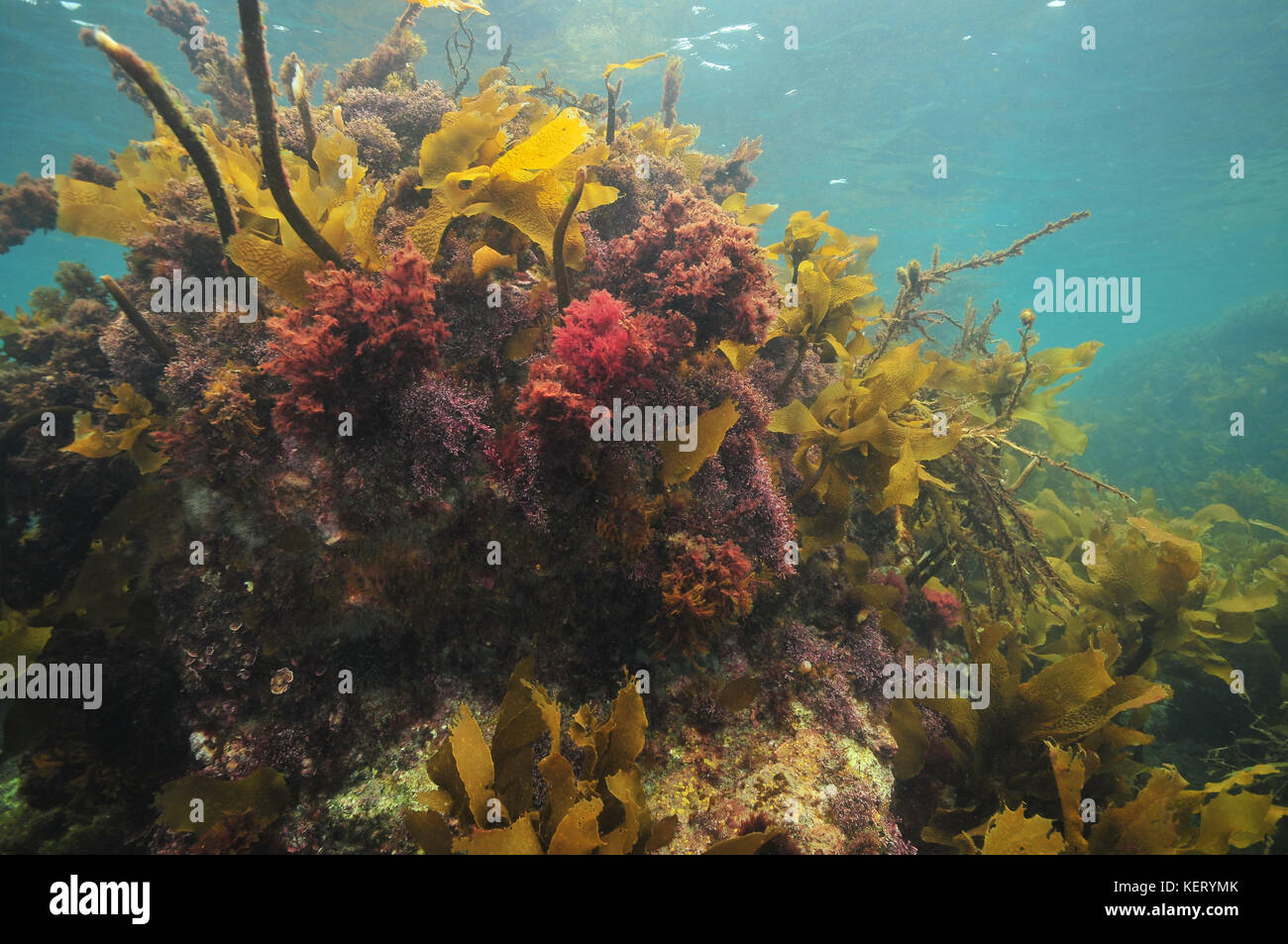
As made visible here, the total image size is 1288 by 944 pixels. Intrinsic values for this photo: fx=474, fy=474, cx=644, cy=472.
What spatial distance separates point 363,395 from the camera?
2.30 metres

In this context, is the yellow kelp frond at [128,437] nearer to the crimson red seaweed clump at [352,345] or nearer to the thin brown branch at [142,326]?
the thin brown branch at [142,326]

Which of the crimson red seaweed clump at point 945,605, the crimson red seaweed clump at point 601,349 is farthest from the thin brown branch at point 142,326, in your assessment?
the crimson red seaweed clump at point 945,605

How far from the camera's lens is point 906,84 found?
21.0 meters

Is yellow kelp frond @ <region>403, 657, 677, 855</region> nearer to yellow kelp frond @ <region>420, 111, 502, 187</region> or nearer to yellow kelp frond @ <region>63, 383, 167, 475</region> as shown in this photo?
yellow kelp frond @ <region>63, 383, 167, 475</region>

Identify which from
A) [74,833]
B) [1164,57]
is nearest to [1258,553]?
[74,833]

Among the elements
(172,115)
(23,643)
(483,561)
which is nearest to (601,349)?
(483,561)

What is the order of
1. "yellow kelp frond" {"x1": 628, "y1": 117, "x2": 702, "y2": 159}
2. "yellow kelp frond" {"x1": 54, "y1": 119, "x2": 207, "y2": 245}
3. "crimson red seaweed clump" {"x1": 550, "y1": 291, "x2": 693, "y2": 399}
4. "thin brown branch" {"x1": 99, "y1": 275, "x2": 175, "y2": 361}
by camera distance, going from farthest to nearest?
"yellow kelp frond" {"x1": 628, "y1": 117, "x2": 702, "y2": 159}, "yellow kelp frond" {"x1": 54, "y1": 119, "x2": 207, "y2": 245}, "thin brown branch" {"x1": 99, "y1": 275, "x2": 175, "y2": 361}, "crimson red seaweed clump" {"x1": 550, "y1": 291, "x2": 693, "y2": 399}

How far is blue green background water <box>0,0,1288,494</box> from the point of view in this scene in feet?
52.9

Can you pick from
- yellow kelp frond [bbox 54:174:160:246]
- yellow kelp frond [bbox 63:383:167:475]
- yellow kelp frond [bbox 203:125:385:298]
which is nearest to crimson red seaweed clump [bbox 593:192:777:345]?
yellow kelp frond [bbox 203:125:385:298]

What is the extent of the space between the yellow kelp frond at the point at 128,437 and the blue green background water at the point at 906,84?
48.8 ft

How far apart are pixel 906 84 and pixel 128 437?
2888cm

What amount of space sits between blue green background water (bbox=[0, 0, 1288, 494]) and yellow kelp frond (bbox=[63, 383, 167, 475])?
48.8ft

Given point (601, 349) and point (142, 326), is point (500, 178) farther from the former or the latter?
point (142, 326)
